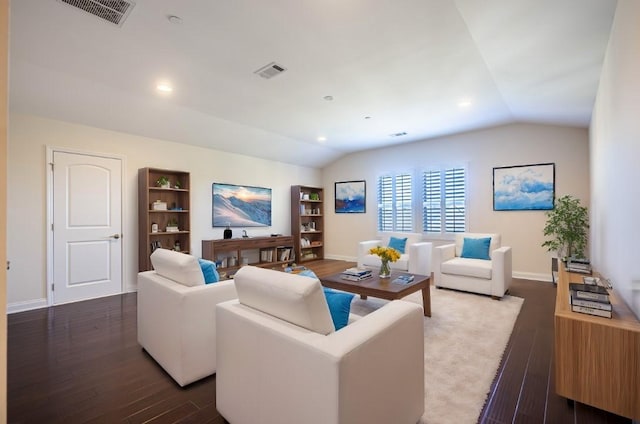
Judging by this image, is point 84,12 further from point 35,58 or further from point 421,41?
point 421,41

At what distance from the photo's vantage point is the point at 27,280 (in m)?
3.83

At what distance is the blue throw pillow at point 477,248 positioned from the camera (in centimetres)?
456

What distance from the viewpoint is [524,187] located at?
5250 mm

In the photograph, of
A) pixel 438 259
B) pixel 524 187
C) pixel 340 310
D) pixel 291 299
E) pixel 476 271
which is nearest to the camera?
pixel 291 299

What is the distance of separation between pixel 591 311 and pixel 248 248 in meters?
5.32

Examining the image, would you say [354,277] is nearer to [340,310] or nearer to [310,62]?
[340,310]

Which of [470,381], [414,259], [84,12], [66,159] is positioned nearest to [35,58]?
[84,12]

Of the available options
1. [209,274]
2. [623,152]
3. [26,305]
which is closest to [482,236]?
[623,152]

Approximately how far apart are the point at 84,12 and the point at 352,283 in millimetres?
3415

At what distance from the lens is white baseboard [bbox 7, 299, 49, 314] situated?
3703 mm

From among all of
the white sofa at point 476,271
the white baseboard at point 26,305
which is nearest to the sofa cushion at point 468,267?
the white sofa at point 476,271

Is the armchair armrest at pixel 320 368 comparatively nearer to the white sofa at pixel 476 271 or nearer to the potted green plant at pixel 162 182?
the white sofa at pixel 476 271

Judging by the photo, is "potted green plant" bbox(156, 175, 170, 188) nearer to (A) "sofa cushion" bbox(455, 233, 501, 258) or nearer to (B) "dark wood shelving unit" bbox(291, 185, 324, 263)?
(B) "dark wood shelving unit" bbox(291, 185, 324, 263)

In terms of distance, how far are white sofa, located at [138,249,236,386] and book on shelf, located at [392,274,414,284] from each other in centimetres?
191
